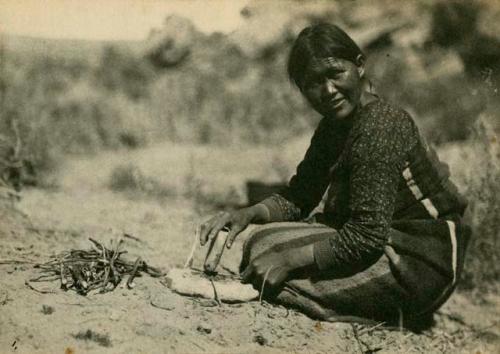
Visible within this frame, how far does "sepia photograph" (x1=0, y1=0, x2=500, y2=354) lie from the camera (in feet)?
7.06

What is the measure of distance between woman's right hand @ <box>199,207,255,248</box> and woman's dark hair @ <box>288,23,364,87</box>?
62 centimetres

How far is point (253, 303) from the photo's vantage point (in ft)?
7.42

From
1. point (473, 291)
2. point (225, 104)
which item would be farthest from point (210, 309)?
point (225, 104)

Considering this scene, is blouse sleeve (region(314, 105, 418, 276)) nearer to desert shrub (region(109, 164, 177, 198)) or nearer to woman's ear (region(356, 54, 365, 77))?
woman's ear (region(356, 54, 365, 77))

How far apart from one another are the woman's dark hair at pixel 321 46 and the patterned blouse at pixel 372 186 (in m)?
0.22


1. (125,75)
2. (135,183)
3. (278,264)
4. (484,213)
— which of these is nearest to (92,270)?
(278,264)

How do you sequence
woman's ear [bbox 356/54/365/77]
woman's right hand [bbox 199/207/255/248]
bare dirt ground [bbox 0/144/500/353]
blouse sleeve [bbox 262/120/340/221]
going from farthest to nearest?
blouse sleeve [bbox 262/120/340/221] → woman's right hand [bbox 199/207/255/248] → woman's ear [bbox 356/54/365/77] → bare dirt ground [bbox 0/144/500/353]

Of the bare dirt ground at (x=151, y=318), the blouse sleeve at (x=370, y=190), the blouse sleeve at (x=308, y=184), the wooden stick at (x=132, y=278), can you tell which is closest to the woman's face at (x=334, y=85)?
the blouse sleeve at (x=370, y=190)

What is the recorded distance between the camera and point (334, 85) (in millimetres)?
2209

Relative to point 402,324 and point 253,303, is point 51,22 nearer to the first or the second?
point 253,303

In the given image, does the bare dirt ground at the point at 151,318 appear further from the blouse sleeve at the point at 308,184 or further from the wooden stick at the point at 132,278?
the blouse sleeve at the point at 308,184

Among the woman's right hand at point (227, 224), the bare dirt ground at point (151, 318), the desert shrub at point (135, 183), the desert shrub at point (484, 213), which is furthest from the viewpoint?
the desert shrub at point (135, 183)

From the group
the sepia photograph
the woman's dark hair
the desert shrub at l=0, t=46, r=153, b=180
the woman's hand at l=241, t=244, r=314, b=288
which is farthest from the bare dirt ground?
the woman's dark hair

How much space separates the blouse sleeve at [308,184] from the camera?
2543mm
